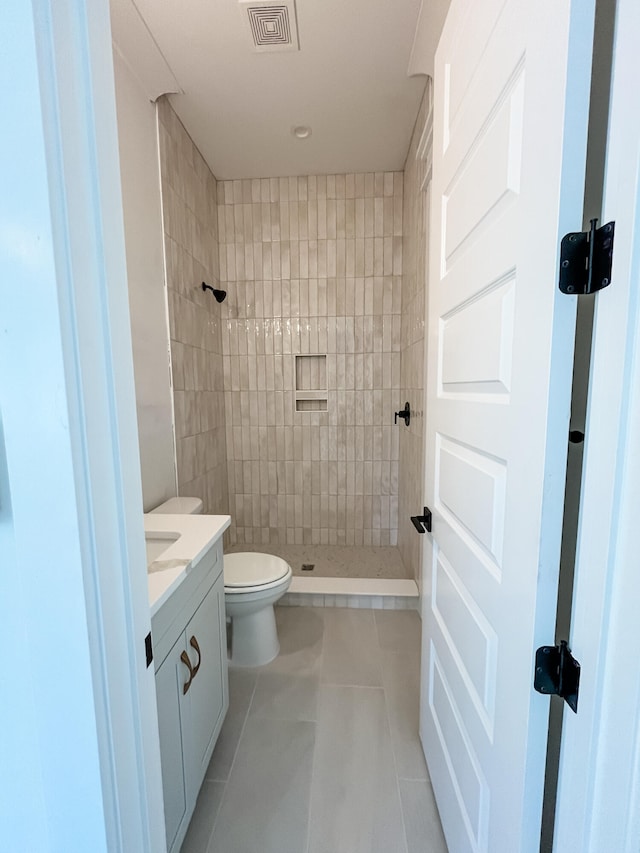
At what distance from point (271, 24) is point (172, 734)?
2.34m

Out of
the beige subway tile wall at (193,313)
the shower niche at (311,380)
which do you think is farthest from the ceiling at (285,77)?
the shower niche at (311,380)

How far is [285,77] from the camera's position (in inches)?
65.5

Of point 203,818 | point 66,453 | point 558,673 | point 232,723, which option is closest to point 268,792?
point 203,818

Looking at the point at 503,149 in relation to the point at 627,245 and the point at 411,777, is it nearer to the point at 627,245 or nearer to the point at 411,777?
the point at 627,245

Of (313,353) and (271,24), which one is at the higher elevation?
(271,24)

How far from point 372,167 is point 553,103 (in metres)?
2.30

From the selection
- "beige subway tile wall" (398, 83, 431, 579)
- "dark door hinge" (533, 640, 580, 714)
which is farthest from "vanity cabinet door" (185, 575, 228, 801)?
"beige subway tile wall" (398, 83, 431, 579)

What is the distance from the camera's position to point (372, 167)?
242 centimetres

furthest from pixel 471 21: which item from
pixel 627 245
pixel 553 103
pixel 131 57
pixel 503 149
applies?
pixel 131 57

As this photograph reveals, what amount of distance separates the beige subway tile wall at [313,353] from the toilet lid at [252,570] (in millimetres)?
1060

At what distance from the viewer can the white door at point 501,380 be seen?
0.51m

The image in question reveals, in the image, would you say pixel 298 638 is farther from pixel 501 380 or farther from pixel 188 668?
pixel 501 380

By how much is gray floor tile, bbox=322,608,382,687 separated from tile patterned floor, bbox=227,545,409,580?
1.11 feet

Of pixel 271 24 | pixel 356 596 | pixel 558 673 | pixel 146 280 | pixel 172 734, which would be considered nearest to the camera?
pixel 558 673
